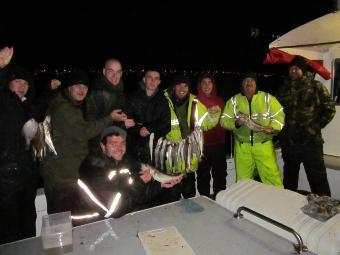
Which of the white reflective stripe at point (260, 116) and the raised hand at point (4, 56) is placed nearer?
the raised hand at point (4, 56)

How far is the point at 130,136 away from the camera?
12.3ft

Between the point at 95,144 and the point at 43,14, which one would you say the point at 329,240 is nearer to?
the point at 95,144

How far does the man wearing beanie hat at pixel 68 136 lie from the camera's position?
11.1 ft

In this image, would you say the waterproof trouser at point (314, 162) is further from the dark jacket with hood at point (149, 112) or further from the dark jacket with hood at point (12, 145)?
the dark jacket with hood at point (12, 145)

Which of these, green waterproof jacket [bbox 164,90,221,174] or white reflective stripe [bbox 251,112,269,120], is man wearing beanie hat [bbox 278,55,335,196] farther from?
green waterproof jacket [bbox 164,90,221,174]

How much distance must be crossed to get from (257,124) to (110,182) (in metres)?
2.45

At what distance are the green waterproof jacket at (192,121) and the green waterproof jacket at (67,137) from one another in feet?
3.34

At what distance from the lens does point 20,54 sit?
58.5 feet

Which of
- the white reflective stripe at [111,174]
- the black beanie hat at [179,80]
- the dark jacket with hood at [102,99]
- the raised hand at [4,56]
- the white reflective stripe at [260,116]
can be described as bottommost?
the white reflective stripe at [111,174]

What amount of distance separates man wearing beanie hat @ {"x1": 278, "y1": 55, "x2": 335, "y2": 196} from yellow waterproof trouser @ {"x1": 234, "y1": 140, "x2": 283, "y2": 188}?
0.53 m

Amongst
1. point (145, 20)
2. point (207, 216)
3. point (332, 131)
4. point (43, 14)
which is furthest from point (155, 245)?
point (145, 20)

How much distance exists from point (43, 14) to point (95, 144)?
1835cm

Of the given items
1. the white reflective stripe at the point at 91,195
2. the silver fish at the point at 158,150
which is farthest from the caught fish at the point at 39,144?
the silver fish at the point at 158,150

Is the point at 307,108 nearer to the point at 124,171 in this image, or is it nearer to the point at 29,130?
the point at 124,171
